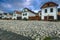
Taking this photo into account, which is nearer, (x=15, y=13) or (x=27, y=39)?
(x=27, y=39)

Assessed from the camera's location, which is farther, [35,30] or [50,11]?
[50,11]

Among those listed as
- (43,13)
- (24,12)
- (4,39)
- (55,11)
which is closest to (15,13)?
(24,12)

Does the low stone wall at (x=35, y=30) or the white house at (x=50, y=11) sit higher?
the white house at (x=50, y=11)

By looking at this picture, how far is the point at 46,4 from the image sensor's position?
871 inches

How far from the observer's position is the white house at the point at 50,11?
20.9 metres

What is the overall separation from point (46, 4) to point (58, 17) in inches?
130

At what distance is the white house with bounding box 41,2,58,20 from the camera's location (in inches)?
825

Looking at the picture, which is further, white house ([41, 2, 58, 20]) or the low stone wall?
white house ([41, 2, 58, 20])

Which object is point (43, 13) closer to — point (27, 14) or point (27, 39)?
point (27, 14)

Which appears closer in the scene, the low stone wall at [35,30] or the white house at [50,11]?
the low stone wall at [35,30]

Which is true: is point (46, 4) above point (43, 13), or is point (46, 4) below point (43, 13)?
above

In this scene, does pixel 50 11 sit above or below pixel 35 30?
above

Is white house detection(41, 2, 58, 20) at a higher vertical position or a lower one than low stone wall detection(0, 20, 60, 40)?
higher

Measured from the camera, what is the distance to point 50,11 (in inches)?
846
